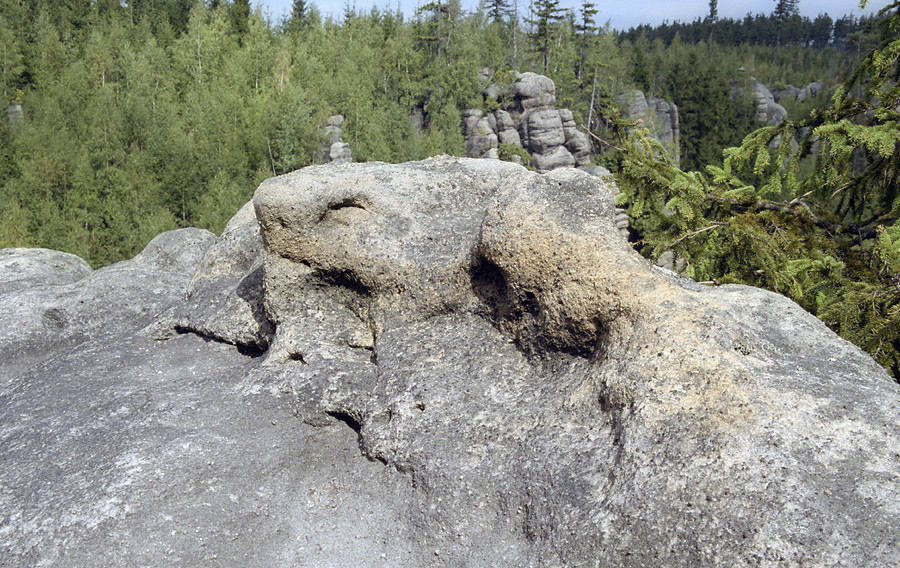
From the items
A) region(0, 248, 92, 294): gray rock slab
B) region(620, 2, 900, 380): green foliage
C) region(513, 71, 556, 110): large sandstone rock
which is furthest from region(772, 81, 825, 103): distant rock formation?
region(0, 248, 92, 294): gray rock slab

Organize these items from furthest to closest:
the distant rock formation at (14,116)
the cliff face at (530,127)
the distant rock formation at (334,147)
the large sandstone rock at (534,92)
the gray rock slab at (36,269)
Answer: the large sandstone rock at (534,92)
the cliff face at (530,127)
the distant rock formation at (334,147)
the distant rock formation at (14,116)
the gray rock slab at (36,269)

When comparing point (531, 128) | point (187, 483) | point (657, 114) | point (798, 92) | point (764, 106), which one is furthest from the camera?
point (798, 92)

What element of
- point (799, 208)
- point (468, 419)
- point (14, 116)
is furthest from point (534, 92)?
point (468, 419)

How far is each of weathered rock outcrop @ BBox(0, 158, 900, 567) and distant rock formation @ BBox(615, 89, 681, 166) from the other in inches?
2616

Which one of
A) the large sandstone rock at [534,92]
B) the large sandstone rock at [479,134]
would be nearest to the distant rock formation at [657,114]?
the large sandstone rock at [534,92]

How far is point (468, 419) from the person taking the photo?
4.82 metres

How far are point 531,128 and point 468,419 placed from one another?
191ft

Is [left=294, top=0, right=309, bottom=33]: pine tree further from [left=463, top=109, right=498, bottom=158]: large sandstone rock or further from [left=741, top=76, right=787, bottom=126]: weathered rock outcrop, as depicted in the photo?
[left=741, top=76, right=787, bottom=126]: weathered rock outcrop

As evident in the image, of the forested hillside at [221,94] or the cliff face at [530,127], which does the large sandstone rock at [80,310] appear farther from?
the cliff face at [530,127]

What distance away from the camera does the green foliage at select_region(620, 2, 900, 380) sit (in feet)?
21.5

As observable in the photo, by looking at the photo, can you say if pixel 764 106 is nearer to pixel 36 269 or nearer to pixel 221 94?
pixel 221 94

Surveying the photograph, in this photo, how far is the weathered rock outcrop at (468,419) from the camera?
3.85 meters

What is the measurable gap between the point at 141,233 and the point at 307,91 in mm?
18837

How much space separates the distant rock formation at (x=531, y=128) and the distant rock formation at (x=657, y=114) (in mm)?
9478
